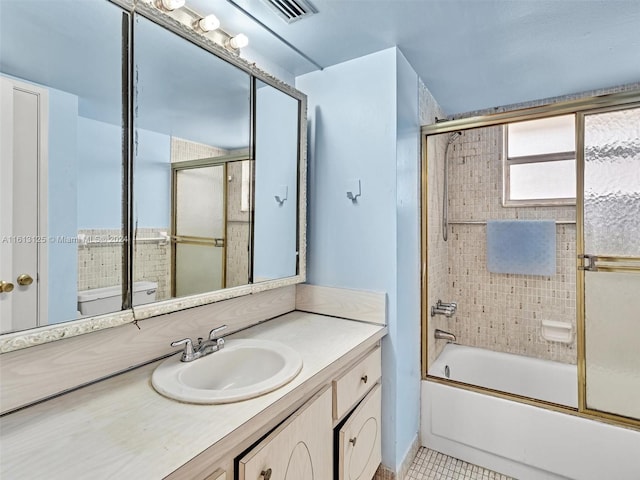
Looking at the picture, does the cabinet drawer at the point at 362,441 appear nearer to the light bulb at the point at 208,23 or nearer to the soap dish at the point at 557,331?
the soap dish at the point at 557,331

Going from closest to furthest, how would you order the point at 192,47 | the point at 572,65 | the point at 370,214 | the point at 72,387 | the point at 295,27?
the point at 72,387
the point at 192,47
the point at 295,27
the point at 370,214
the point at 572,65

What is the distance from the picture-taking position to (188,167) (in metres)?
1.31

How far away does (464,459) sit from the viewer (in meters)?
1.90

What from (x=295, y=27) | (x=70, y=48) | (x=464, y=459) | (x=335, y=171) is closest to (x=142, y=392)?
(x=70, y=48)

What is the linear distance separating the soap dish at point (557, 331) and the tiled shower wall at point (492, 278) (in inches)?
1.7

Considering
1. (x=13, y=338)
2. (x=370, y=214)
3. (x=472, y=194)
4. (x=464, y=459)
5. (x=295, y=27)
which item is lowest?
(x=464, y=459)

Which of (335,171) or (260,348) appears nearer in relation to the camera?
(260,348)

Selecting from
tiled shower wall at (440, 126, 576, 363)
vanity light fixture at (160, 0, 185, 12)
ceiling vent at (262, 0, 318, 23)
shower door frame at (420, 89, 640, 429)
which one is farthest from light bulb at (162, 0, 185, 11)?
tiled shower wall at (440, 126, 576, 363)

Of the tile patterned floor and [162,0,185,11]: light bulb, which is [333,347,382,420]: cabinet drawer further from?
[162,0,185,11]: light bulb

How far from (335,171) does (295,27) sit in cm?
69

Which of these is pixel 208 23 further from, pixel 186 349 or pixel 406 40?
pixel 186 349

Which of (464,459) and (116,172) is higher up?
(116,172)

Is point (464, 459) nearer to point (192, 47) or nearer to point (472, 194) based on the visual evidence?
point (472, 194)

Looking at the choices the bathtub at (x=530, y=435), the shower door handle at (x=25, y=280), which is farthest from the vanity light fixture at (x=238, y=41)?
the bathtub at (x=530, y=435)
